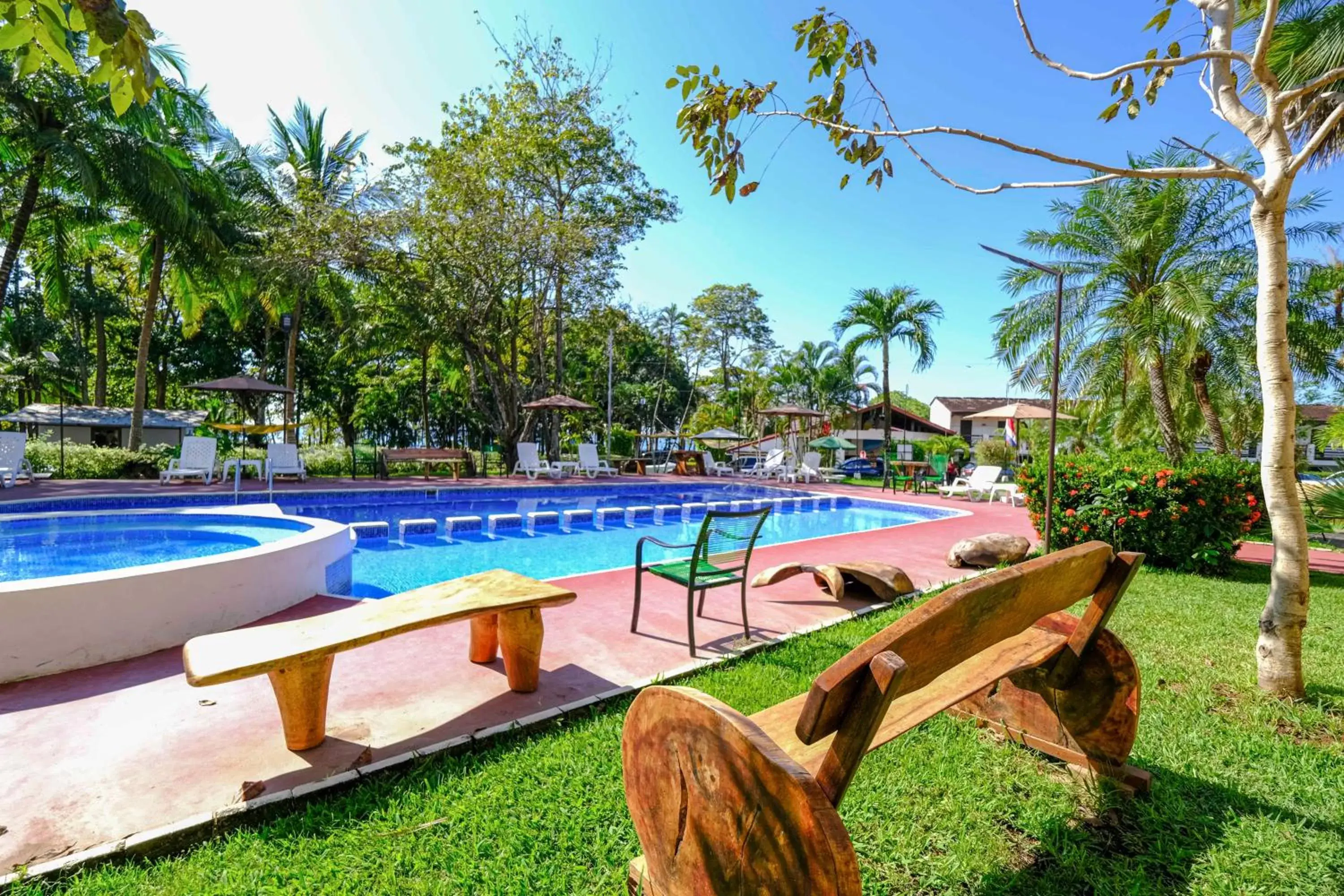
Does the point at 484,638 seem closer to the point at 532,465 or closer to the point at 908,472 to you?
the point at 532,465

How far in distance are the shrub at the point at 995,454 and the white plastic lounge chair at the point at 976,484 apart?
10635 mm

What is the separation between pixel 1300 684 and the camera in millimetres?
3523

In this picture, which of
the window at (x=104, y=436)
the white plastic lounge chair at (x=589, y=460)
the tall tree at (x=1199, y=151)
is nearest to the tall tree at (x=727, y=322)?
the white plastic lounge chair at (x=589, y=460)

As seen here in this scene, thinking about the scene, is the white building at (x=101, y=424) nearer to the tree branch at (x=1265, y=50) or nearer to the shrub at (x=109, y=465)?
the shrub at (x=109, y=465)

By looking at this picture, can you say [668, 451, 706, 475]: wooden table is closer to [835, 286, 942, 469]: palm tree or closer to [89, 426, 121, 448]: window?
[835, 286, 942, 469]: palm tree

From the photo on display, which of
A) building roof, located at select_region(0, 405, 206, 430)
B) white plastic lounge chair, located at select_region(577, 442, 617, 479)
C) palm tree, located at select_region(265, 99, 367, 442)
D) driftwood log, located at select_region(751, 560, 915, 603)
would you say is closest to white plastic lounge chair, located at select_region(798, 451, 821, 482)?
white plastic lounge chair, located at select_region(577, 442, 617, 479)

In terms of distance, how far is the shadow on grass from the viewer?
2146 mm

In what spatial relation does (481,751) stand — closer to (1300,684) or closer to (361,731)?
(361,731)

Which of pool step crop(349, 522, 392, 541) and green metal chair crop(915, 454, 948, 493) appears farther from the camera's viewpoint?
green metal chair crop(915, 454, 948, 493)

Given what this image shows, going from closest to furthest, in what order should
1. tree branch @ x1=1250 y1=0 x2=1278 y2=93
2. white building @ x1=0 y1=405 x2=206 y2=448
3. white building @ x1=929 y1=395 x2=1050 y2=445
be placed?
tree branch @ x1=1250 y1=0 x2=1278 y2=93 < white building @ x1=0 y1=405 x2=206 y2=448 < white building @ x1=929 y1=395 x2=1050 y2=445

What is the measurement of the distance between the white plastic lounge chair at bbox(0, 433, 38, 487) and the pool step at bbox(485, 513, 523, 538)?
10.5 metres

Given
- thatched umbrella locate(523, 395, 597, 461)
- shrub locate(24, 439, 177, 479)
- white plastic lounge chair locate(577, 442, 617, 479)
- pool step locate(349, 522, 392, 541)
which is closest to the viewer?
pool step locate(349, 522, 392, 541)

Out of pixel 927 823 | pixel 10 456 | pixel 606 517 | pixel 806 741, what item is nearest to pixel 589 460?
pixel 606 517

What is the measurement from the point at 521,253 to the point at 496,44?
6928mm
